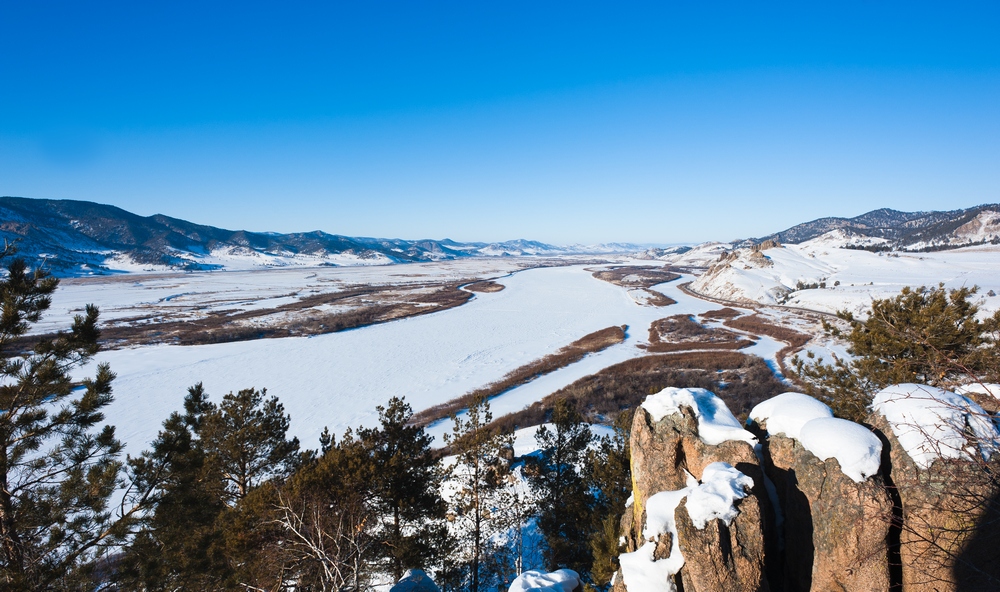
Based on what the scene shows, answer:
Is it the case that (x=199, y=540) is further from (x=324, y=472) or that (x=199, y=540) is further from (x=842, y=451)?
(x=842, y=451)

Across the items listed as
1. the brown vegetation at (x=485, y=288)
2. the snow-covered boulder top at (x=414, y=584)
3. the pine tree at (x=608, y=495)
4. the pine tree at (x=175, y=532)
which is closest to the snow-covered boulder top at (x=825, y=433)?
the pine tree at (x=608, y=495)

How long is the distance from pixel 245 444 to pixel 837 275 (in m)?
93.7

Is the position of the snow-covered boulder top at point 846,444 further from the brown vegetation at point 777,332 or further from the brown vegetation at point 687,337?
the brown vegetation at point 687,337

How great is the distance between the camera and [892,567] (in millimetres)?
6184

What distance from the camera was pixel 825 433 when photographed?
22.2 ft

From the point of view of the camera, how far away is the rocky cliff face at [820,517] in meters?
5.72

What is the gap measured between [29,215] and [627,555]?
259 m

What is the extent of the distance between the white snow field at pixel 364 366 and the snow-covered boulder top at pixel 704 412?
1905 centimetres

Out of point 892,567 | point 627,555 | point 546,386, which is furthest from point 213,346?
point 892,567

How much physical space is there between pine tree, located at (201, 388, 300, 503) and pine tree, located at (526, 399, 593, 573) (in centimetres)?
841

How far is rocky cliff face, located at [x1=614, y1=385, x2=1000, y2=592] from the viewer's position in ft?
18.8

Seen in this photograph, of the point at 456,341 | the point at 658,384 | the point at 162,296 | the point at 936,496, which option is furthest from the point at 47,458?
the point at 162,296

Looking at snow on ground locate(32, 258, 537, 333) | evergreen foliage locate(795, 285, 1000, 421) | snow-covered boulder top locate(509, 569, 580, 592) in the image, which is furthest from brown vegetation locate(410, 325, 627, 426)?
snow on ground locate(32, 258, 537, 333)

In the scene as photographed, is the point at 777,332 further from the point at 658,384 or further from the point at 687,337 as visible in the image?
the point at 658,384
